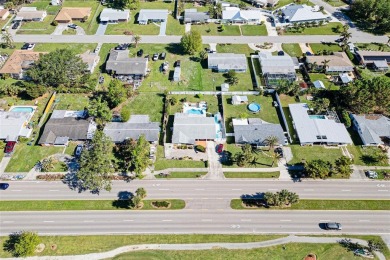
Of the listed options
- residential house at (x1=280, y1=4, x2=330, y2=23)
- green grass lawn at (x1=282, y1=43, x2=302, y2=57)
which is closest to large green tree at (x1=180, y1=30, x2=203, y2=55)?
green grass lawn at (x1=282, y1=43, x2=302, y2=57)

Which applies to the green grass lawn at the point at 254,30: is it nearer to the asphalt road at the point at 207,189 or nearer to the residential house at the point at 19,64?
the asphalt road at the point at 207,189

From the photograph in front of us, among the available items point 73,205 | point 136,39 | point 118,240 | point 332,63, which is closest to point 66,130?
point 73,205

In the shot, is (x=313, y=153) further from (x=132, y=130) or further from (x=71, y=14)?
(x=71, y=14)

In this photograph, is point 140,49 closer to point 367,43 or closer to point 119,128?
point 119,128

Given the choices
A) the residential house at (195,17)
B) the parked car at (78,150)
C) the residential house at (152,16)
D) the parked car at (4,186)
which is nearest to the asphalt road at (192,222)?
→ the parked car at (4,186)

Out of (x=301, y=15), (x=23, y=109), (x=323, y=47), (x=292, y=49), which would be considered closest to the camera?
(x=23, y=109)

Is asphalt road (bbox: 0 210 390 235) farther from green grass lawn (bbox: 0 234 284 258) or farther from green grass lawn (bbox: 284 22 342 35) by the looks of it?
green grass lawn (bbox: 284 22 342 35)
